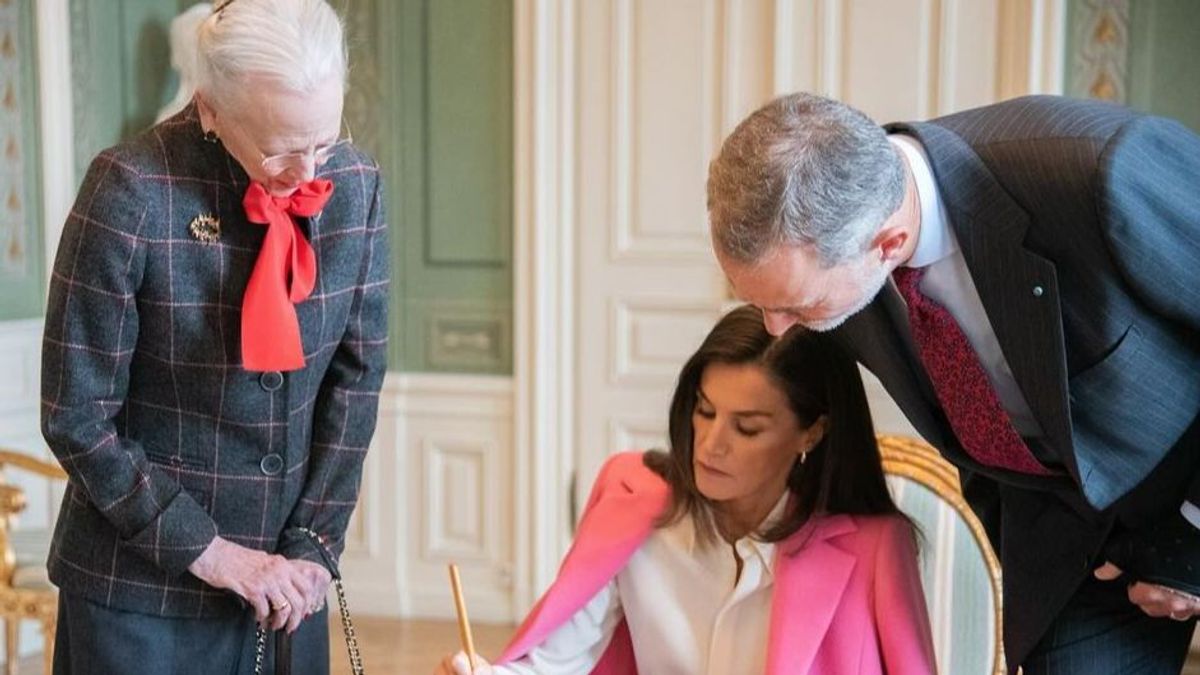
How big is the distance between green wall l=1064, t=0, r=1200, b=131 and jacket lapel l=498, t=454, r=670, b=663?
7.18 ft

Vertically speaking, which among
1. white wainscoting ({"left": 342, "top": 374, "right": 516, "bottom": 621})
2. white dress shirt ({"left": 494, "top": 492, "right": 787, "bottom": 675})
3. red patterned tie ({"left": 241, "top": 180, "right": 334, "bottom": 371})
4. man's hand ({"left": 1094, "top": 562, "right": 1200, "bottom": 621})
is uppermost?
red patterned tie ({"left": 241, "top": 180, "right": 334, "bottom": 371})

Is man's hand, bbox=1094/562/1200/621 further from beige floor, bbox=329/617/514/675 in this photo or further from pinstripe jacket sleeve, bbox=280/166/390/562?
beige floor, bbox=329/617/514/675

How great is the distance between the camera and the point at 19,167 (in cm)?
404

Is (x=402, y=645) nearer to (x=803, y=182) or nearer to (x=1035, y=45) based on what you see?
(x=1035, y=45)

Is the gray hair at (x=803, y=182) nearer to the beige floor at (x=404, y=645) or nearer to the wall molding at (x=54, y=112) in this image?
the beige floor at (x=404, y=645)

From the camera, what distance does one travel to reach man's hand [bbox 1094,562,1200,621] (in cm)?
163

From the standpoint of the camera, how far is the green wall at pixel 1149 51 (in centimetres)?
374

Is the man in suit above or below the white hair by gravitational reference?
below

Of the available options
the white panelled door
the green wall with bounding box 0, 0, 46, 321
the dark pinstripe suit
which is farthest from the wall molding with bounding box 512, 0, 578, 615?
the dark pinstripe suit

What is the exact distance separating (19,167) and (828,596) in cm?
283

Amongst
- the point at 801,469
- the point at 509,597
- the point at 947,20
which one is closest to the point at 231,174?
the point at 801,469

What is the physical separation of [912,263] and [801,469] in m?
0.56

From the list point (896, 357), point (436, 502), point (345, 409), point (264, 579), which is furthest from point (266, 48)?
point (436, 502)

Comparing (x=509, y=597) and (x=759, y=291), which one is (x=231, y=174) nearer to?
(x=759, y=291)
